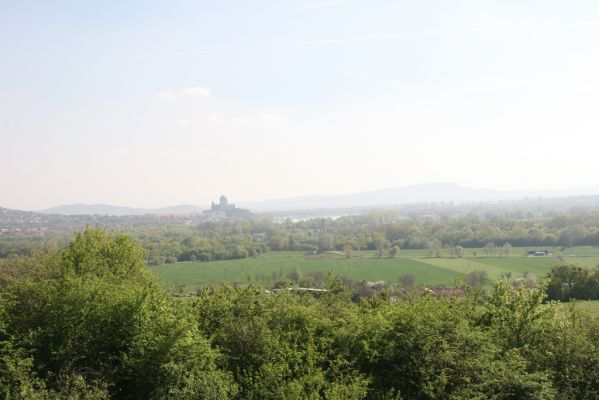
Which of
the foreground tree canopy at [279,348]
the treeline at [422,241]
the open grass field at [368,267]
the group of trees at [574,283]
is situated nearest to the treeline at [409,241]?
the treeline at [422,241]

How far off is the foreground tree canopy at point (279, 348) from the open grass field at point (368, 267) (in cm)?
4452

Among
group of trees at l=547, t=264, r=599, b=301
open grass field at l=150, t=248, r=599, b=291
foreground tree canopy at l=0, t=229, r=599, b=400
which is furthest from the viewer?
open grass field at l=150, t=248, r=599, b=291

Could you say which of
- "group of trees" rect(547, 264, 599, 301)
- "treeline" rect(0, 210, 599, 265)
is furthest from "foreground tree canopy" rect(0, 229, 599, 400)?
"treeline" rect(0, 210, 599, 265)

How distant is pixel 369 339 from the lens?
17.7 metres

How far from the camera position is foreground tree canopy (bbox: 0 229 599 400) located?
14.5m

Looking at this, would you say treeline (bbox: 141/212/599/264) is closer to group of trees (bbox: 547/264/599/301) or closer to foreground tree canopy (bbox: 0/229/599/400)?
group of trees (bbox: 547/264/599/301)

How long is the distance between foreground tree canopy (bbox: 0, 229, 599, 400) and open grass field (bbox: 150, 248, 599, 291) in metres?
44.5

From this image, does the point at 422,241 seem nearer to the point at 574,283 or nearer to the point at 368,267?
the point at 368,267

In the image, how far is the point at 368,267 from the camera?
79.1 metres

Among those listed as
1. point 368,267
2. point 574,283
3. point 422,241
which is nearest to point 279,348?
point 574,283

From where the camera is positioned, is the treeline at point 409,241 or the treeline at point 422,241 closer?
the treeline at point 409,241

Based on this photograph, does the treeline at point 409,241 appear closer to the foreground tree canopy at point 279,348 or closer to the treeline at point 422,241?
the treeline at point 422,241

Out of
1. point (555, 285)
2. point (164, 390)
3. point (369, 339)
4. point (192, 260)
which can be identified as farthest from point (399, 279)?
point (164, 390)

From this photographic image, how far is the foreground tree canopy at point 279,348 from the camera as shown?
47.7 ft
